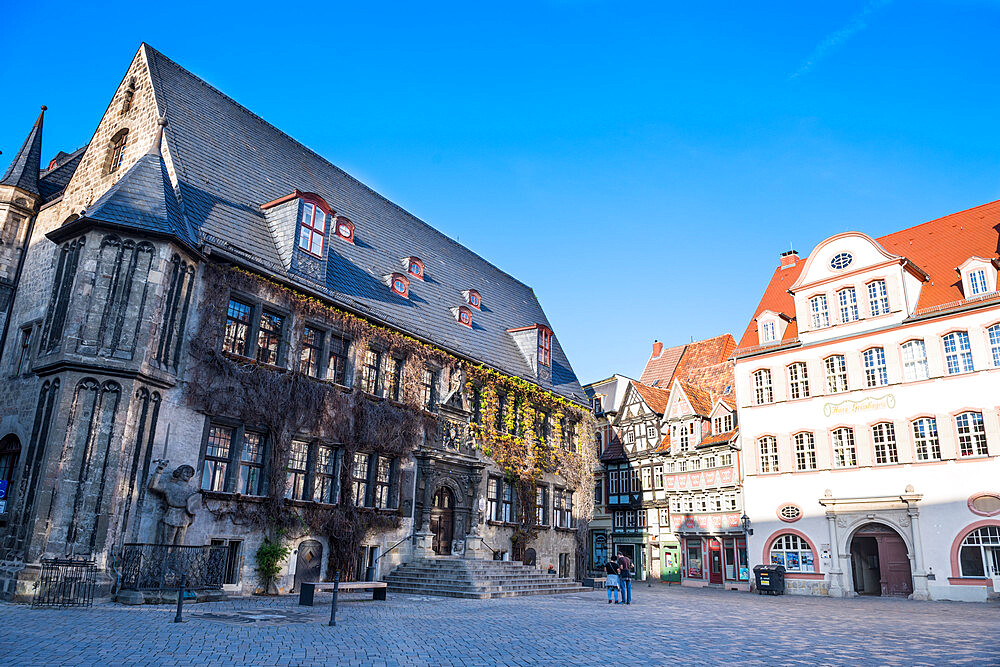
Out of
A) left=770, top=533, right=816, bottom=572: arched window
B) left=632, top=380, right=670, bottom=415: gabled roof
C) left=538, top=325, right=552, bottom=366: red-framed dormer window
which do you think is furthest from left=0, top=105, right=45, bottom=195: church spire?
left=632, top=380, right=670, bottom=415: gabled roof

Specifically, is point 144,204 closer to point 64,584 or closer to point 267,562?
point 64,584

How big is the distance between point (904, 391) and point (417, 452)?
19.9m

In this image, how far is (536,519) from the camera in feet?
95.1

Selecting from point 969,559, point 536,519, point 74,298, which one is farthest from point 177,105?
point 969,559

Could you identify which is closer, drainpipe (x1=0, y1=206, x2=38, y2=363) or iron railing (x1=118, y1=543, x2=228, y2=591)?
iron railing (x1=118, y1=543, x2=228, y2=591)

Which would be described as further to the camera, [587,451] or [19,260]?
[587,451]

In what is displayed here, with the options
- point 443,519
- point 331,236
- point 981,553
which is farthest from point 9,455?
point 981,553

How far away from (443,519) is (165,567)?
1122 cm

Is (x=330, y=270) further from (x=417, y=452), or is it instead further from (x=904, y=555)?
(x=904, y=555)

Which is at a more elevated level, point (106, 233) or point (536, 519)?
point (106, 233)

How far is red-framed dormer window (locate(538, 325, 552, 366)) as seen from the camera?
3206 cm

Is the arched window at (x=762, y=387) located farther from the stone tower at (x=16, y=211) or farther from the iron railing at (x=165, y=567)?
the stone tower at (x=16, y=211)

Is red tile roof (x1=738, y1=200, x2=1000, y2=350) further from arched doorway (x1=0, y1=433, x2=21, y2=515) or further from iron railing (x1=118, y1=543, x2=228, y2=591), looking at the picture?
arched doorway (x1=0, y1=433, x2=21, y2=515)

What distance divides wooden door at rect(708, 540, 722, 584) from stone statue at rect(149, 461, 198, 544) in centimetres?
2799
